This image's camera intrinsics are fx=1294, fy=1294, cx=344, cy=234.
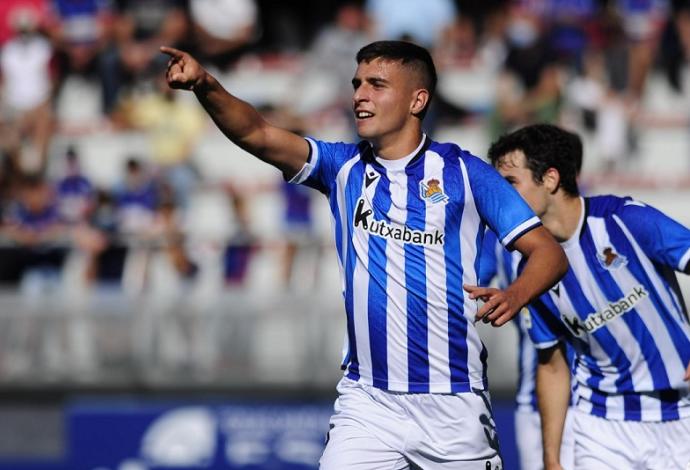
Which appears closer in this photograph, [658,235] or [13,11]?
[658,235]

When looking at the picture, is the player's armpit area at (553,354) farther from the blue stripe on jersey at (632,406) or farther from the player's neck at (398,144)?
the player's neck at (398,144)

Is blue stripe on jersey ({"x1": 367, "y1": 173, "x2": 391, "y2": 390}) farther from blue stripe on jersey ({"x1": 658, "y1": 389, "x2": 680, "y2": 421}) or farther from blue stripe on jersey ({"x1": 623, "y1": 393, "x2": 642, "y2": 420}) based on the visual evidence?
blue stripe on jersey ({"x1": 658, "y1": 389, "x2": 680, "y2": 421})

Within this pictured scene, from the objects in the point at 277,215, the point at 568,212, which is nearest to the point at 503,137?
the point at 568,212

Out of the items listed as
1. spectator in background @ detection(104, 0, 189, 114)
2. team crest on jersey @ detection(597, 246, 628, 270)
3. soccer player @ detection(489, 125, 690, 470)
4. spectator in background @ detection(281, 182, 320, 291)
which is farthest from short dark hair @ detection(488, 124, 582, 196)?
spectator in background @ detection(104, 0, 189, 114)

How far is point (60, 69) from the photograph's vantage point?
15.1 metres

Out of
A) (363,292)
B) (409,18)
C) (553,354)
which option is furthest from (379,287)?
(409,18)

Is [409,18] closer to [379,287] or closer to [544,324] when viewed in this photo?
[544,324]

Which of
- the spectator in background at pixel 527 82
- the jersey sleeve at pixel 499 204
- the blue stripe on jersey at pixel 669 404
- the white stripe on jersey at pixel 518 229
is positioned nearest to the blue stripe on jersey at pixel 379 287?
the jersey sleeve at pixel 499 204

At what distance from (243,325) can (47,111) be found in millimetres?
5703

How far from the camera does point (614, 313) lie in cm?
508

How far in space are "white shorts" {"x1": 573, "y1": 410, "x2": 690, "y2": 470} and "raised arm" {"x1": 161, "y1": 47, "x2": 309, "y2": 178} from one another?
1.65 metres

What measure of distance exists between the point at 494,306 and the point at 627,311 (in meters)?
1.15

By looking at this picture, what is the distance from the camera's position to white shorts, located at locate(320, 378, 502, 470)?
4.72 m

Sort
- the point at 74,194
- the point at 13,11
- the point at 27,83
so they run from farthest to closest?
1. the point at 13,11
2. the point at 27,83
3. the point at 74,194
